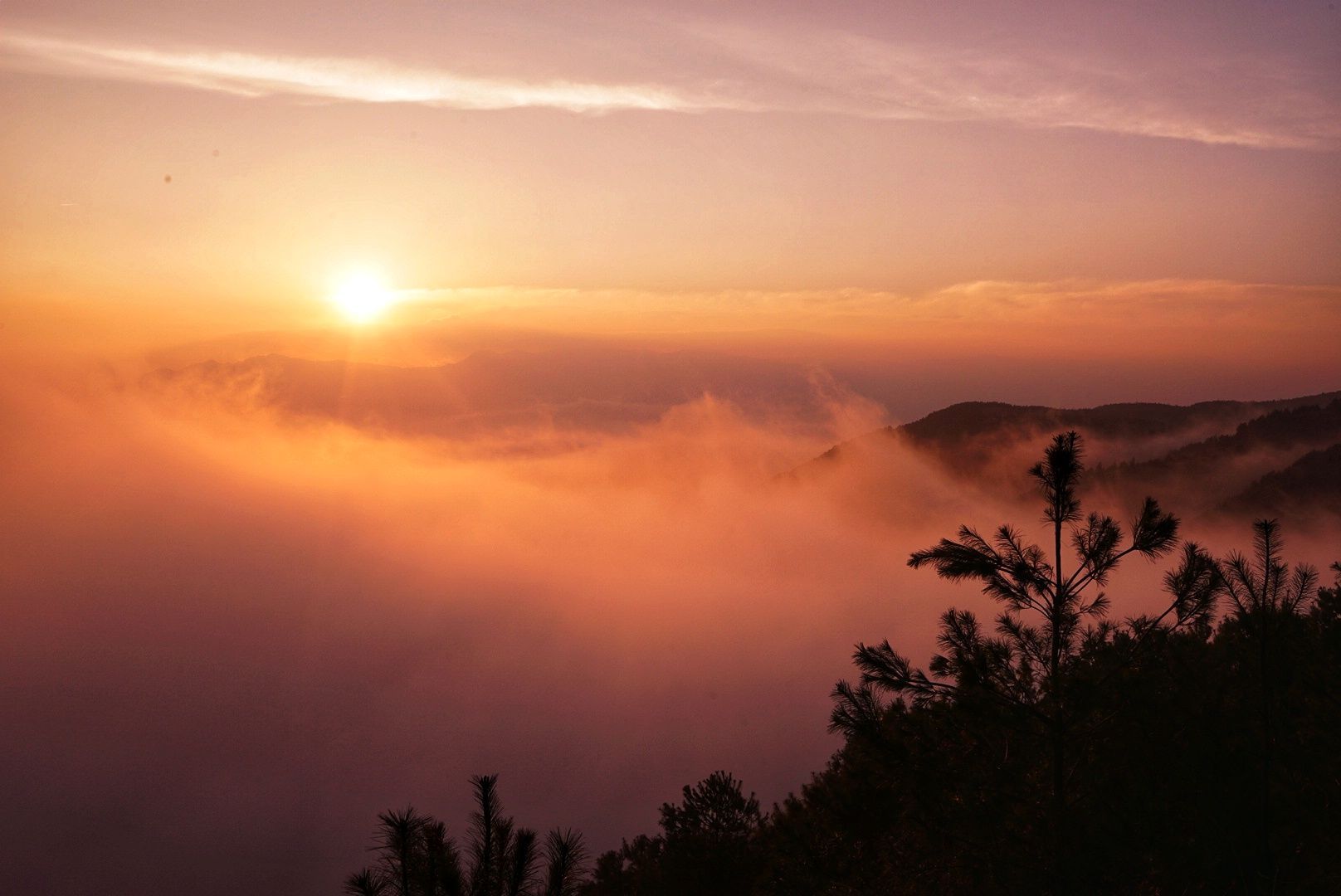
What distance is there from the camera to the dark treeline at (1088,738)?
15422 millimetres

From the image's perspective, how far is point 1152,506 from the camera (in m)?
15.5

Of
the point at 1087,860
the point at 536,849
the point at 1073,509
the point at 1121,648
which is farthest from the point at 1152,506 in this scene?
the point at 536,849

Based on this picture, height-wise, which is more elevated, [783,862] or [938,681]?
[938,681]

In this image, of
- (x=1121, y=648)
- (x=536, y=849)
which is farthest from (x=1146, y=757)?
(x=536, y=849)

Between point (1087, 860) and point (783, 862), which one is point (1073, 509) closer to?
point (1087, 860)

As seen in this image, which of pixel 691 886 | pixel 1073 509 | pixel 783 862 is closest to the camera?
pixel 1073 509

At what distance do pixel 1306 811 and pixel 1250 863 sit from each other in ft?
5.43

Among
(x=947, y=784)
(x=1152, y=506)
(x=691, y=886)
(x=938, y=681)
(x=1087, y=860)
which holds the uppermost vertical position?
(x=1152, y=506)

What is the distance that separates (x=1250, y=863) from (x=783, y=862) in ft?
45.1

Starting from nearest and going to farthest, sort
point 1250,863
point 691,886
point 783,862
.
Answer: point 1250,863, point 783,862, point 691,886

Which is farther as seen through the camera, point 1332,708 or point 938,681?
point 1332,708

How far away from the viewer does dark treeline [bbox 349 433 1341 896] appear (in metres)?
15.4

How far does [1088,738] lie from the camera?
1641 cm

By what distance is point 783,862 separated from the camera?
2897cm
